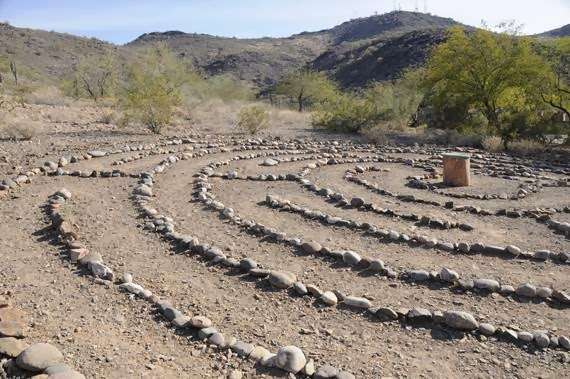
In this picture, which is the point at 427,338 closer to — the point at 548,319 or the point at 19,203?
the point at 548,319

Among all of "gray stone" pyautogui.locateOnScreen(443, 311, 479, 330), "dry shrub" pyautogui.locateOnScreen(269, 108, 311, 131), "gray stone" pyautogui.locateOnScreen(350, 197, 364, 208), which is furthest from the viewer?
"dry shrub" pyautogui.locateOnScreen(269, 108, 311, 131)

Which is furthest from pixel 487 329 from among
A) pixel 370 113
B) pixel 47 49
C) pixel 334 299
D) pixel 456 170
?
pixel 47 49

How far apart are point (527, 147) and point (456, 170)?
6.30 metres

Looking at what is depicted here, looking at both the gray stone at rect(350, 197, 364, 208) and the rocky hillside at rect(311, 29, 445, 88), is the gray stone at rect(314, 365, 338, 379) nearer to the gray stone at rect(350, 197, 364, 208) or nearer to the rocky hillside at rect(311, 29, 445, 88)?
the gray stone at rect(350, 197, 364, 208)

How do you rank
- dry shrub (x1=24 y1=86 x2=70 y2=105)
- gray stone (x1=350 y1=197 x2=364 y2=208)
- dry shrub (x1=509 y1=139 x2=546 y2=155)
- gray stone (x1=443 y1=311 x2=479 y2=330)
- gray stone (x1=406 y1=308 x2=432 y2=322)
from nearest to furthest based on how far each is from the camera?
1. gray stone (x1=443 y1=311 x2=479 y2=330)
2. gray stone (x1=406 y1=308 x2=432 y2=322)
3. gray stone (x1=350 y1=197 x2=364 y2=208)
4. dry shrub (x1=509 y1=139 x2=546 y2=155)
5. dry shrub (x1=24 y1=86 x2=70 y2=105)

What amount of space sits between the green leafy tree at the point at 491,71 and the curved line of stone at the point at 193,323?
14.6 meters

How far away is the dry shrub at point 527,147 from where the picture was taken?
16547mm

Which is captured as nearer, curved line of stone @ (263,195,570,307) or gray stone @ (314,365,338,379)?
gray stone @ (314,365,338,379)

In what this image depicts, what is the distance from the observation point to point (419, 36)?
193 feet

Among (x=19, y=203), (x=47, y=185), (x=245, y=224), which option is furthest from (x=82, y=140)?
(x=245, y=224)

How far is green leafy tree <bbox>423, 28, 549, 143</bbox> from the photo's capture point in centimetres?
1784

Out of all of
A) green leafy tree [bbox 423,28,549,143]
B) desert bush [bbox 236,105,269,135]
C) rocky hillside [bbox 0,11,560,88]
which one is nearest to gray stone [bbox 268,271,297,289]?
green leafy tree [bbox 423,28,549,143]

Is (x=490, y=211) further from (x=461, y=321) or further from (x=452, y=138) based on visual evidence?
(x=452, y=138)

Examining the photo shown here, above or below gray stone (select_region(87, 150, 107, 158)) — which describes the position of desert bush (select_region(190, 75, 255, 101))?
above
